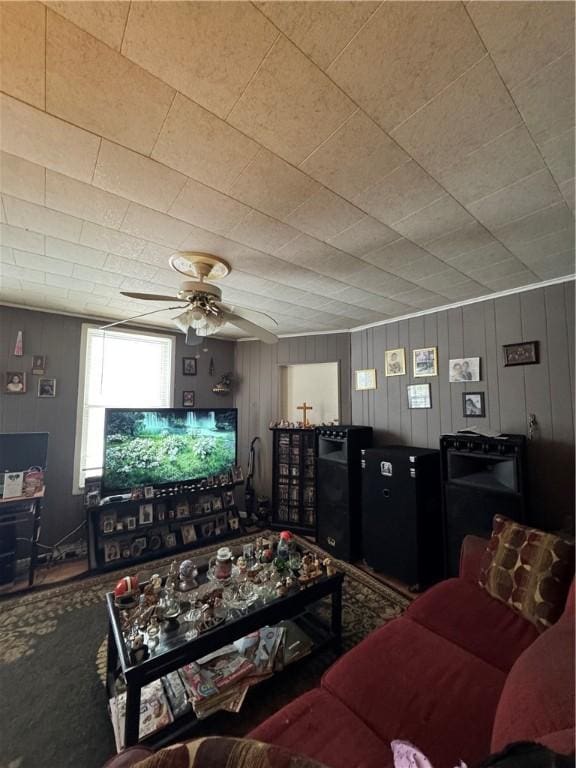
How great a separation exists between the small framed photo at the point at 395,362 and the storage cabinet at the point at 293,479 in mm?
1180

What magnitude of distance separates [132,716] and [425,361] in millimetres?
3218

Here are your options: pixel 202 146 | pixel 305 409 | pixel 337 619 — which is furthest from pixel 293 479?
pixel 202 146

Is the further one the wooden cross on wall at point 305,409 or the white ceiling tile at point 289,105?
the wooden cross on wall at point 305,409

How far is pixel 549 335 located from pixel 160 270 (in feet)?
9.95

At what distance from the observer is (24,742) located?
1366 millimetres

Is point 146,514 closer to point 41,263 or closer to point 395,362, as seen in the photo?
point 41,263

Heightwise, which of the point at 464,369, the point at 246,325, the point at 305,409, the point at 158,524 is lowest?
the point at 158,524

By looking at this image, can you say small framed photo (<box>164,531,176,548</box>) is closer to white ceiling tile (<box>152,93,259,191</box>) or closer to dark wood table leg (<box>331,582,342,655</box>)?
dark wood table leg (<box>331,582,342,655</box>)

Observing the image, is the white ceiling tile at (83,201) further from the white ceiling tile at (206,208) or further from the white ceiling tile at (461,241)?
the white ceiling tile at (461,241)

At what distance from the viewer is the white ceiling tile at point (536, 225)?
61.1 inches

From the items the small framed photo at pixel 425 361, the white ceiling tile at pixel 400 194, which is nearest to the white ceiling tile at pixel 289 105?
the white ceiling tile at pixel 400 194

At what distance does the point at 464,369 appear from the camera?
2.86 m

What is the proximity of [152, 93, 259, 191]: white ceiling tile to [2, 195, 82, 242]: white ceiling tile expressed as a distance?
78 centimetres

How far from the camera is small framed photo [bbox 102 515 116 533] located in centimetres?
292
